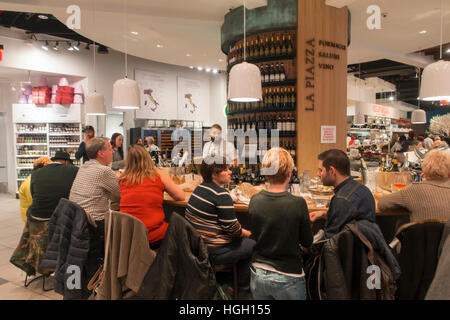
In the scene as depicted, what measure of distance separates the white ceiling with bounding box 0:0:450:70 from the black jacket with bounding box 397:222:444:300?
3.59 m

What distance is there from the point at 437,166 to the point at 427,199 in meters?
0.26

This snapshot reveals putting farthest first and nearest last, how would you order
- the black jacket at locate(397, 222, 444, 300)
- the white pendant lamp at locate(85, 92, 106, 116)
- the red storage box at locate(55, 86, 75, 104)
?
the red storage box at locate(55, 86, 75, 104) < the white pendant lamp at locate(85, 92, 106, 116) < the black jacket at locate(397, 222, 444, 300)

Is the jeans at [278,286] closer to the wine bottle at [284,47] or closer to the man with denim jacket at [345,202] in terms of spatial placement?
the man with denim jacket at [345,202]

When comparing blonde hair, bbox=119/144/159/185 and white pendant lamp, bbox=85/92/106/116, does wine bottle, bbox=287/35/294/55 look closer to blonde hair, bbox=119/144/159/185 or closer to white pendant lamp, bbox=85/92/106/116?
white pendant lamp, bbox=85/92/106/116

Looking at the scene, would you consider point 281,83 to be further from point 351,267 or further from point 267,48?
point 351,267

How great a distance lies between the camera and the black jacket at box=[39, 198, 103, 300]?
2561 millimetres

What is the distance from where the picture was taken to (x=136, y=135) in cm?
923

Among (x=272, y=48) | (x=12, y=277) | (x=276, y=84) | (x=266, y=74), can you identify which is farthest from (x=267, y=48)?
(x=12, y=277)

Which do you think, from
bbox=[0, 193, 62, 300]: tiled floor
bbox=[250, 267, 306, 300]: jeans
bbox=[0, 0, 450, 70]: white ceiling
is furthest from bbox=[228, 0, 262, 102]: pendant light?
bbox=[0, 193, 62, 300]: tiled floor

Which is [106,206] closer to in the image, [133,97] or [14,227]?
[133,97]

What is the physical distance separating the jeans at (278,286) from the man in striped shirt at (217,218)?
376 mm

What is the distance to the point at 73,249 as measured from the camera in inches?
101

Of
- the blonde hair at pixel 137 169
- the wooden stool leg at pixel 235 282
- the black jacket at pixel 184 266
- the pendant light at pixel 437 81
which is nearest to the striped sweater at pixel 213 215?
the black jacket at pixel 184 266
